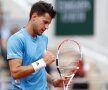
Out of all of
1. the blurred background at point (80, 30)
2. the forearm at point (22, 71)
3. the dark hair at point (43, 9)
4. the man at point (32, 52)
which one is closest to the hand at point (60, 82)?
the man at point (32, 52)

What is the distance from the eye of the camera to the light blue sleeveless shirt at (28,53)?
280 inches

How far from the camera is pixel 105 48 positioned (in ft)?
51.8

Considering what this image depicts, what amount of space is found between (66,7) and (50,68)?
159 inches

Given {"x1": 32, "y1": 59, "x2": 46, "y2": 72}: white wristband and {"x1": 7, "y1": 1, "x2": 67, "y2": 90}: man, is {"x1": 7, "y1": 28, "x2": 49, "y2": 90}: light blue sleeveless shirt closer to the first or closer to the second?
{"x1": 7, "y1": 1, "x2": 67, "y2": 90}: man

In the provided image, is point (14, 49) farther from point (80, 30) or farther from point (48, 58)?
point (80, 30)

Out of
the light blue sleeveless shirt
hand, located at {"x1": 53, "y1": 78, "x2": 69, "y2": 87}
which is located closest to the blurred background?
hand, located at {"x1": 53, "y1": 78, "x2": 69, "y2": 87}

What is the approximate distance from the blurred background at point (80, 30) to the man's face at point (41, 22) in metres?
5.00

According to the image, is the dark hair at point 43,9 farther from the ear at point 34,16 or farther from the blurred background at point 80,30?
the blurred background at point 80,30

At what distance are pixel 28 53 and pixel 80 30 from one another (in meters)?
9.39

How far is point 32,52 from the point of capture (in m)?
7.31

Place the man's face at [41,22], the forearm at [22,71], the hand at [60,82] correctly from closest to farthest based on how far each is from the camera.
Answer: the forearm at [22,71], the man's face at [41,22], the hand at [60,82]

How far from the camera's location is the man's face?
23.5ft

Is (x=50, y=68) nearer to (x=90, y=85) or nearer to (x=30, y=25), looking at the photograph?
(x=90, y=85)

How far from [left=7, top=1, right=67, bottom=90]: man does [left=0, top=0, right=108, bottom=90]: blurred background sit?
187 inches
